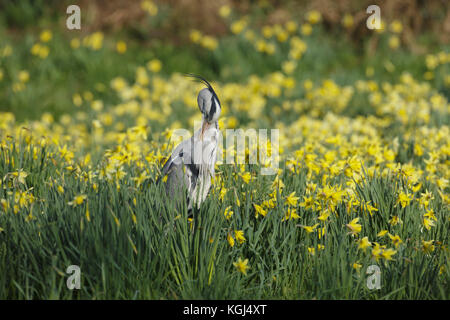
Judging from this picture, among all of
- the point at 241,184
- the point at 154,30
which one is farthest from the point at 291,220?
the point at 154,30

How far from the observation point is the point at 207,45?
21.8 ft

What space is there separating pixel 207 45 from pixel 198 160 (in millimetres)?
4587

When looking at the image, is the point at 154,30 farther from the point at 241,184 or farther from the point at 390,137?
the point at 241,184

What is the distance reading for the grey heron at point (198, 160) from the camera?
2.17 meters

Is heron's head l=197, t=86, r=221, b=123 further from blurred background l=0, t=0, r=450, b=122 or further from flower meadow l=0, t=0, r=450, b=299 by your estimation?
blurred background l=0, t=0, r=450, b=122

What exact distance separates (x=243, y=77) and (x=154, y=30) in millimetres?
1685

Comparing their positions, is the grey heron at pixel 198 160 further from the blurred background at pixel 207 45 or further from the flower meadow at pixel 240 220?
the blurred background at pixel 207 45

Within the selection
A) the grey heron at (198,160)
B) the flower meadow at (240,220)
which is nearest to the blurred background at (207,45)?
the flower meadow at (240,220)

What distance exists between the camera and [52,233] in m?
2.21

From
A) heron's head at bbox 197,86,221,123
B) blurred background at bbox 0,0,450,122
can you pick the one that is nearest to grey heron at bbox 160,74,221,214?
heron's head at bbox 197,86,221,123

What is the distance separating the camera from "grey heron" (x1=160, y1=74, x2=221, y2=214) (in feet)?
7.13

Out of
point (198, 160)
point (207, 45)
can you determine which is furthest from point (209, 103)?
point (207, 45)

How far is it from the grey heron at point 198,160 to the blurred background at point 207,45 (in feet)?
10.9

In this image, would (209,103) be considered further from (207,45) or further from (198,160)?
(207,45)
